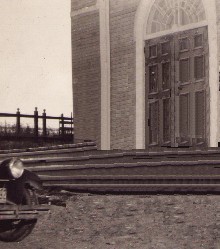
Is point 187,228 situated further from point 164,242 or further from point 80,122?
point 80,122

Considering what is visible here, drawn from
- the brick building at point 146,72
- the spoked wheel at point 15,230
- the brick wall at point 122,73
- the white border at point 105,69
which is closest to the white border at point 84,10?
the brick building at point 146,72

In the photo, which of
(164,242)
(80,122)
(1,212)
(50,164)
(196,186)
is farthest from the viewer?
(80,122)

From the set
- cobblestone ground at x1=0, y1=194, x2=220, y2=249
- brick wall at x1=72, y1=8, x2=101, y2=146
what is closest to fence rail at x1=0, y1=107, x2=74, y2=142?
brick wall at x1=72, y1=8, x2=101, y2=146

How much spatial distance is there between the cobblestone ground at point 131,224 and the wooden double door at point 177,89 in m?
4.36

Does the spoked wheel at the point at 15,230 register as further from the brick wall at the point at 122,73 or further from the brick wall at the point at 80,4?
the brick wall at the point at 80,4

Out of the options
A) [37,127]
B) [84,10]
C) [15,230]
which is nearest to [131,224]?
[15,230]

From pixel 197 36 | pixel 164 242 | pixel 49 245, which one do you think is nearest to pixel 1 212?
pixel 49 245

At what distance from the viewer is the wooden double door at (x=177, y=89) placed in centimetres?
1420

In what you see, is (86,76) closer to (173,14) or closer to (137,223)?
(173,14)

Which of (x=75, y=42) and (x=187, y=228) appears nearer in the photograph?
(x=187, y=228)

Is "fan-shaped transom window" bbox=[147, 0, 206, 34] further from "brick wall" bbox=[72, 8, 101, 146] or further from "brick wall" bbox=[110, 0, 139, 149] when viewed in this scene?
"brick wall" bbox=[72, 8, 101, 146]

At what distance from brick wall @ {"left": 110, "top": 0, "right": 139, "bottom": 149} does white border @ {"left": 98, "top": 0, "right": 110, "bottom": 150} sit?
11cm

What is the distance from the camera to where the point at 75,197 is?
10609 millimetres

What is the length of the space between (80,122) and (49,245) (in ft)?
25.9
